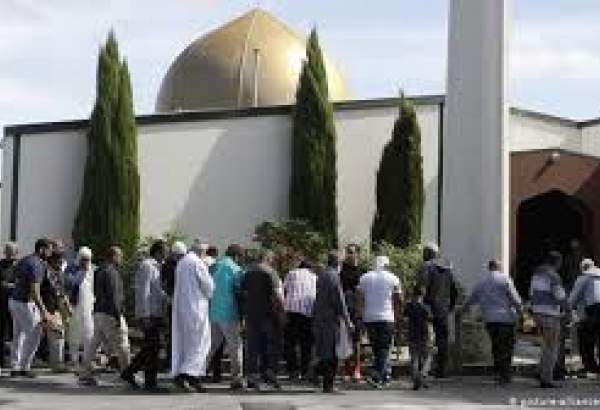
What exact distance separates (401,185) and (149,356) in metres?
15.4

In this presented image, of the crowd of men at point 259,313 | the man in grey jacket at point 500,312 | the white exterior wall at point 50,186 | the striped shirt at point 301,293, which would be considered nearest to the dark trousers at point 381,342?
the crowd of men at point 259,313

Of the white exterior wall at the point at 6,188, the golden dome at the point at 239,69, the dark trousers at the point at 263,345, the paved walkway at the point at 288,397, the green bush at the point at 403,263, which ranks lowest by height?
the paved walkway at the point at 288,397

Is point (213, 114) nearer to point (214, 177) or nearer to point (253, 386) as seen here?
point (214, 177)

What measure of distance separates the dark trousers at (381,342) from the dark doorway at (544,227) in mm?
15660

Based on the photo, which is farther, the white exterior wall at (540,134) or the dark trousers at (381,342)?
the white exterior wall at (540,134)

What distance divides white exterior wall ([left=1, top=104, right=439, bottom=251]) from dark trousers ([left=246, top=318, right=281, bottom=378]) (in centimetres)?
1465

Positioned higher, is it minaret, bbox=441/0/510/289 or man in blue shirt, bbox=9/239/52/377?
minaret, bbox=441/0/510/289

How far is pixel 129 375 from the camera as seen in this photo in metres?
14.7

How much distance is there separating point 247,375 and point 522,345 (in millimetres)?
7743

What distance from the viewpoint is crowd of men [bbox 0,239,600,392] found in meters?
14.5

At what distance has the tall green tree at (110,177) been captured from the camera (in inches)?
1104

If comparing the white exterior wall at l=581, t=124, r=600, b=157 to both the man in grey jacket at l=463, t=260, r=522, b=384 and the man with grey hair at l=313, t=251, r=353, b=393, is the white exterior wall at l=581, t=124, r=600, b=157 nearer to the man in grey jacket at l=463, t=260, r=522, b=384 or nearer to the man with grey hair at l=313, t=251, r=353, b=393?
the man in grey jacket at l=463, t=260, r=522, b=384

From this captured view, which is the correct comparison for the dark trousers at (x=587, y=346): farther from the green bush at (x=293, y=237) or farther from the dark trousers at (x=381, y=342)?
the green bush at (x=293, y=237)

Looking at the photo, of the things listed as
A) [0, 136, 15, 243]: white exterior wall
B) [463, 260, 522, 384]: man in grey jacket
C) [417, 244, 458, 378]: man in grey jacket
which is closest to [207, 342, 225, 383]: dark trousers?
[417, 244, 458, 378]: man in grey jacket
